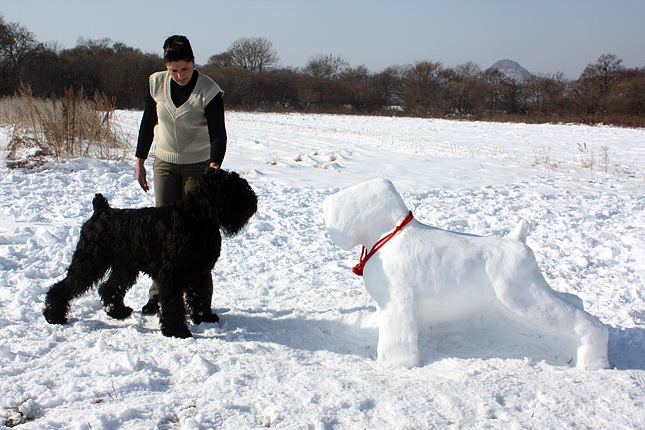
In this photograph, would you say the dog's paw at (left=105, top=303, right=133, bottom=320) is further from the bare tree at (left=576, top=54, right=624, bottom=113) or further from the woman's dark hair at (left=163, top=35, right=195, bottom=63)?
the bare tree at (left=576, top=54, right=624, bottom=113)

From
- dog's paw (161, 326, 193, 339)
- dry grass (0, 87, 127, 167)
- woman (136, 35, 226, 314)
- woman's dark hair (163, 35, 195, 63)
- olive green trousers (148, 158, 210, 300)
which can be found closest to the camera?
dog's paw (161, 326, 193, 339)

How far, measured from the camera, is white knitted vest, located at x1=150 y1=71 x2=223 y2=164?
338 centimetres

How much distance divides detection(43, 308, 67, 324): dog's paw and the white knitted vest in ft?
4.72

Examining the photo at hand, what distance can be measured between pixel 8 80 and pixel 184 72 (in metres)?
36.0

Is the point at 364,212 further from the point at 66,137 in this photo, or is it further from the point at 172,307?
the point at 66,137

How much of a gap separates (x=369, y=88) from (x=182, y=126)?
42.6 meters

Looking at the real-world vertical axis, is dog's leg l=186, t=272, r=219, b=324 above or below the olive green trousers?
below

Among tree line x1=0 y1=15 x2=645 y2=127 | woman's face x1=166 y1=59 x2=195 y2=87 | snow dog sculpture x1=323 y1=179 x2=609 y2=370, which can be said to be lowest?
snow dog sculpture x1=323 y1=179 x2=609 y2=370

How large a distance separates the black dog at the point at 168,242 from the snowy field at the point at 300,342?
0.86 ft

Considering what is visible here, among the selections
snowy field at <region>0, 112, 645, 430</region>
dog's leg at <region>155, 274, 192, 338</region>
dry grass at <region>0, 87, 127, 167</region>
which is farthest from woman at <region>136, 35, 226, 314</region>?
dry grass at <region>0, 87, 127, 167</region>

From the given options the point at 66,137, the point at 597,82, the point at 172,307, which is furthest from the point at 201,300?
the point at 597,82

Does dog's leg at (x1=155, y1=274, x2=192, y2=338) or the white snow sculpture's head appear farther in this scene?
dog's leg at (x1=155, y1=274, x2=192, y2=338)

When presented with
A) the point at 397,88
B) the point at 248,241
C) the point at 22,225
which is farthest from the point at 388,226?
the point at 397,88

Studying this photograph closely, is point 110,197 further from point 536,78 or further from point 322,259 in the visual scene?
point 536,78
